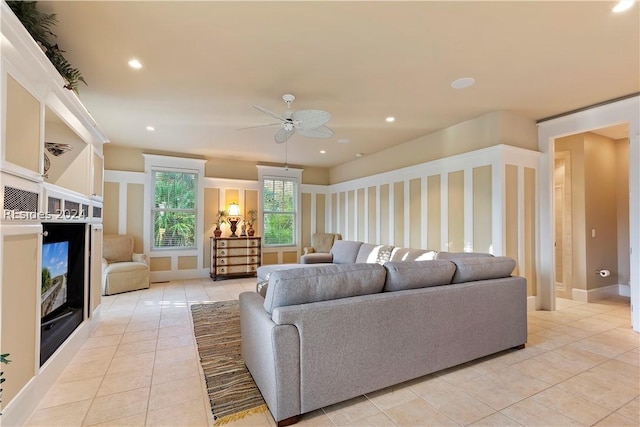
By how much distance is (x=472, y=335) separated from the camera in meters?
2.47

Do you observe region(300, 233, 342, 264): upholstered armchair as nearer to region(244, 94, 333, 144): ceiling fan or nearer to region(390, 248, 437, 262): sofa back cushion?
region(390, 248, 437, 262): sofa back cushion

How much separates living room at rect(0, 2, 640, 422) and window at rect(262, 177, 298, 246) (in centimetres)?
16

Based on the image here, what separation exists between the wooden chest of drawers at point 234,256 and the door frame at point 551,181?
516cm

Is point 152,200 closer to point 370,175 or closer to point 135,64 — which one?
point 135,64

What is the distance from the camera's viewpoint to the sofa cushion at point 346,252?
535 centimetres

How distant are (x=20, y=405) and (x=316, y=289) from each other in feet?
6.25

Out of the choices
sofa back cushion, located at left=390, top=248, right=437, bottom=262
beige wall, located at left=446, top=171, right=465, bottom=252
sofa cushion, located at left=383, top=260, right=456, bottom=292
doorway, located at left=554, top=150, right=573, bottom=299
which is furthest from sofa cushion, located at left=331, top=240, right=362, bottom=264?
doorway, located at left=554, top=150, right=573, bottom=299

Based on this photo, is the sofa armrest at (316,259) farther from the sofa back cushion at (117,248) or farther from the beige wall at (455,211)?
the sofa back cushion at (117,248)

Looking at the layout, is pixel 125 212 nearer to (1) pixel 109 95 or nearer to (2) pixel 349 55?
(1) pixel 109 95

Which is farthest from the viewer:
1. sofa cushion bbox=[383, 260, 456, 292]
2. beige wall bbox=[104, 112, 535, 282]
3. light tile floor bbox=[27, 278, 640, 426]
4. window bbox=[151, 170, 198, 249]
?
window bbox=[151, 170, 198, 249]

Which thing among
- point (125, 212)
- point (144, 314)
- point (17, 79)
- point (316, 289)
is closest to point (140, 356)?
point (144, 314)

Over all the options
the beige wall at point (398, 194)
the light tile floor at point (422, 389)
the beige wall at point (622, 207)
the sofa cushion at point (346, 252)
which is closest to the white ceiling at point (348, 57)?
the beige wall at point (398, 194)

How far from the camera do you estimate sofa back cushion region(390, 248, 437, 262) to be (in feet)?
13.0

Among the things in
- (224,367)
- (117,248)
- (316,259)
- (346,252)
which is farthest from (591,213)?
(117,248)
